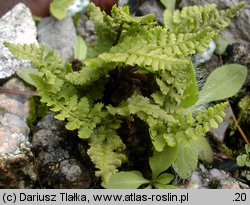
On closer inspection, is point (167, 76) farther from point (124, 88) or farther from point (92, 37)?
point (92, 37)

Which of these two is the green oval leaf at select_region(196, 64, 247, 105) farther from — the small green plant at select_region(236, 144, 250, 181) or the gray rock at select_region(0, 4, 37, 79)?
the gray rock at select_region(0, 4, 37, 79)

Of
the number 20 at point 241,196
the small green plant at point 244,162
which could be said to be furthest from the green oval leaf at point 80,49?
the number 20 at point 241,196

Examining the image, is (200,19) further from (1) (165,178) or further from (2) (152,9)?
(1) (165,178)

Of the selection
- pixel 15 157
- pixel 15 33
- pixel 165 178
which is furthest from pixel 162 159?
pixel 15 33

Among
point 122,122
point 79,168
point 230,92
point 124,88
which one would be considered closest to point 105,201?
A: point 79,168

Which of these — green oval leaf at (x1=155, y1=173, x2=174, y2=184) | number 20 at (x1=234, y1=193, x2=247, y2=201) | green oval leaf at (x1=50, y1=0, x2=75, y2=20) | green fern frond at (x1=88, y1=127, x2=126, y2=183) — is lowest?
green oval leaf at (x1=155, y1=173, x2=174, y2=184)

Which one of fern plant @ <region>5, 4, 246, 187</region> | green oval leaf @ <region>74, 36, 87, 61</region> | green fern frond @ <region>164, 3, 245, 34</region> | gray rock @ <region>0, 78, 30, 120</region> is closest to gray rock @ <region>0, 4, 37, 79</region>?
gray rock @ <region>0, 78, 30, 120</region>
